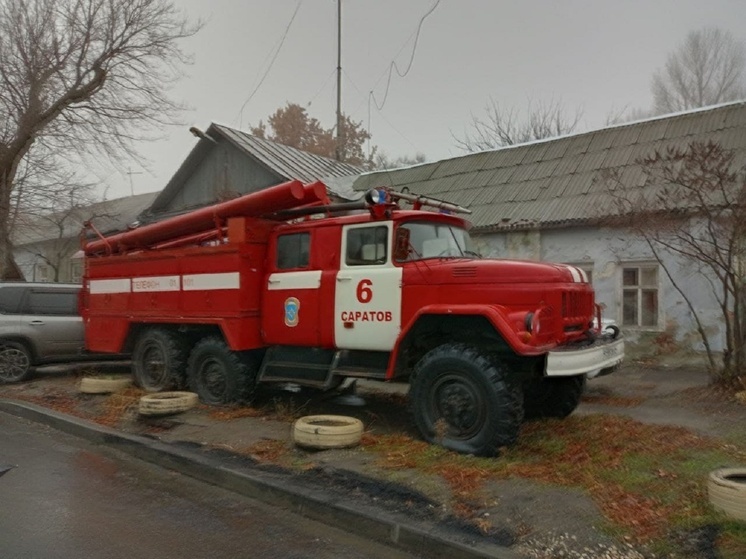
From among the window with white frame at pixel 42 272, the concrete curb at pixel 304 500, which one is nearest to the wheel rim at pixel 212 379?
the concrete curb at pixel 304 500

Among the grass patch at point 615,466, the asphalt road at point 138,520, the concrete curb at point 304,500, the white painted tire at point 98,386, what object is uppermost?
the white painted tire at point 98,386

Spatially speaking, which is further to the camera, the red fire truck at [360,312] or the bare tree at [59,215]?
the bare tree at [59,215]

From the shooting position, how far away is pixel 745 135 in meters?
11.3

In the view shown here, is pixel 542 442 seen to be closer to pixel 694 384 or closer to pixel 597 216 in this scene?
pixel 694 384

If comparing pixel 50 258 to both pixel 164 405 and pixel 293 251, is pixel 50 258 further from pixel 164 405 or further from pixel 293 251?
pixel 293 251

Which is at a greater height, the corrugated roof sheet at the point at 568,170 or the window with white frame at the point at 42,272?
the corrugated roof sheet at the point at 568,170

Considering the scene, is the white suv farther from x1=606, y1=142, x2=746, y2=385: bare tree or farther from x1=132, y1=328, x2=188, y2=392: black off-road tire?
x1=606, y1=142, x2=746, y2=385: bare tree

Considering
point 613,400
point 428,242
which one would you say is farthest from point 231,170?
point 613,400

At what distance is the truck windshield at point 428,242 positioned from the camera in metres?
6.76

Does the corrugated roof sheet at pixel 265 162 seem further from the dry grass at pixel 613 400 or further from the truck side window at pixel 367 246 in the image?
the dry grass at pixel 613 400

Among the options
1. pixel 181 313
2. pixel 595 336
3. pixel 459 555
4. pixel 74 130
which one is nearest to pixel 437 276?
pixel 595 336

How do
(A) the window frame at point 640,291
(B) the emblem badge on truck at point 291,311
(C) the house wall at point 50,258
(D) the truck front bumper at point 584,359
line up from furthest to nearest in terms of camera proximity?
(C) the house wall at point 50,258
(A) the window frame at point 640,291
(B) the emblem badge on truck at point 291,311
(D) the truck front bumper at point 584,359

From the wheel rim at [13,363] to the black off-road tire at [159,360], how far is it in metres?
2.70

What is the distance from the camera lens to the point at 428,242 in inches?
276
